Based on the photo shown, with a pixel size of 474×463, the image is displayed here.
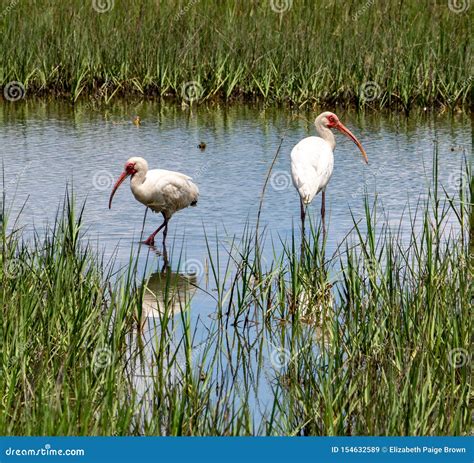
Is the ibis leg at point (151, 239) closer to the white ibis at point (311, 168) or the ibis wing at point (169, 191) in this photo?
the ibis wing at point (169, 191)

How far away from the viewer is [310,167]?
375 inches

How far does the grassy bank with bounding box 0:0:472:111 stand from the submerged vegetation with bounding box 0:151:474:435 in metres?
8.16

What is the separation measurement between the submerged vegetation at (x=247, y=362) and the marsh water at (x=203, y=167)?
73cm

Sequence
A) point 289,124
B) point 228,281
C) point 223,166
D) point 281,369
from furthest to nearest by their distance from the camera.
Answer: point 289,124, point 223,166, point 228,281, point 281,369

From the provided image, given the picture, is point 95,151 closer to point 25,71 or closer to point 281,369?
point 25,71

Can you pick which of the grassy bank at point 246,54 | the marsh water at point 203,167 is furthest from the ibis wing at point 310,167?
the grassy bank at point 246,54

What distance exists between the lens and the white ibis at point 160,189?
9.46 meters

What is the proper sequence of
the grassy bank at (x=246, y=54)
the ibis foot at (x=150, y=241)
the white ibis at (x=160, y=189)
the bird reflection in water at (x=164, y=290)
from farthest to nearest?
the grassy bank at (x=246, y=54) → the white ibis at (x=160, y=189) → the ibis foot at (x=150, y=241) → the bird reflection in water at (x=164, y=290)

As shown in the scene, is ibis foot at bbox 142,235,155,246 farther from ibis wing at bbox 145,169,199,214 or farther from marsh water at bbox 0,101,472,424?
ibis wing at bbox 145,169,199,214

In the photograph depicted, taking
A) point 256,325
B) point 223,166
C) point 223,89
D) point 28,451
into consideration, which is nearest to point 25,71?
point 223,89

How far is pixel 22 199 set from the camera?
10.4 meters

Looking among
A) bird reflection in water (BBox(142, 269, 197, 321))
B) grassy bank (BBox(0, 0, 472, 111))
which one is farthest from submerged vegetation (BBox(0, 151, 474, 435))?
grassy bank (BBox(0, 0, 472, 111))

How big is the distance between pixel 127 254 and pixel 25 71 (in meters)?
7.61

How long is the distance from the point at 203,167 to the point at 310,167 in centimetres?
263
